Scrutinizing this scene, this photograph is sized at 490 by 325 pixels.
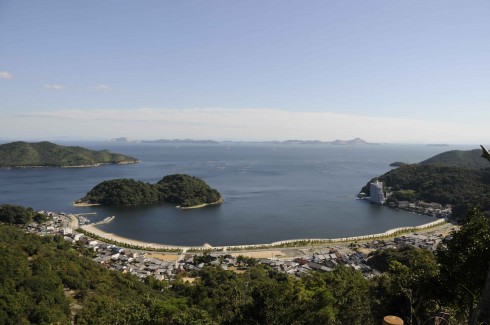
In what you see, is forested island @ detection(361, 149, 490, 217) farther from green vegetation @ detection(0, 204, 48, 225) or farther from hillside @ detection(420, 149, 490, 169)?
green vegetation @ detection(0, 204, 48, 225)

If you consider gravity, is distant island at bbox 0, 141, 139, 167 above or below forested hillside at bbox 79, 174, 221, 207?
above

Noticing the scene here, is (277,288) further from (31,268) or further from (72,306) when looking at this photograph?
(31,268)

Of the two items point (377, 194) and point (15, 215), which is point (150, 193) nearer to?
point (15, 215)

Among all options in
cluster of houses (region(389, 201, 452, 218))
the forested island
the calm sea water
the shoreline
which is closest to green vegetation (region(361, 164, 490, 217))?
the forested island

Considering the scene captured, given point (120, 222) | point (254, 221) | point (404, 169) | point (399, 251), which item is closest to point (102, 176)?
point (120, 222)

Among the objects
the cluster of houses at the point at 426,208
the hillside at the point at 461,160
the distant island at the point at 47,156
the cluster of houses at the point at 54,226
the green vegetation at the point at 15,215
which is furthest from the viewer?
the distant island at the point at 47,156

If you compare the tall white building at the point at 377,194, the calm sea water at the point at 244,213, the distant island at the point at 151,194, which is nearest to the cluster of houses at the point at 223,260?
the calm sea water at the point at 244,213

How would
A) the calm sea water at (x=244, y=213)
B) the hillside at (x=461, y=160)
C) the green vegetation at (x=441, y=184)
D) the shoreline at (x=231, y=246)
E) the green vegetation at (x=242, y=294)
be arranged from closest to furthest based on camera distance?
the green vegetation at (x=242, y=294), the shoreline at (x=231, y=246), the calm sea water at (x=244, y=213), the green vegetation at (x=441, y=184), the hillside at (x=461, y=160)

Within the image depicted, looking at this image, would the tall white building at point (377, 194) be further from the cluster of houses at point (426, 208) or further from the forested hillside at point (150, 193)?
the forested hillside at point (150, 193)

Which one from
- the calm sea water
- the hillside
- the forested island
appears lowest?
the calm sea water
